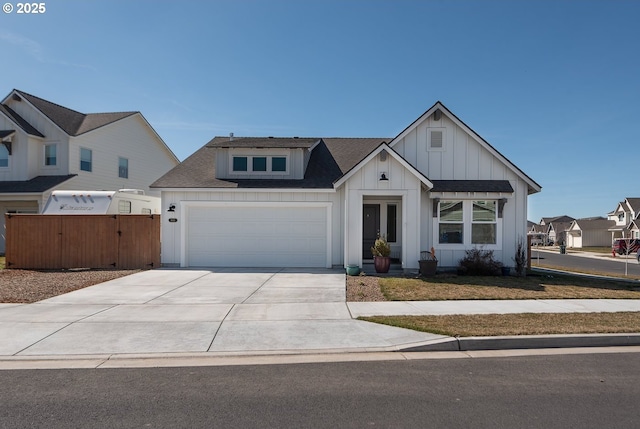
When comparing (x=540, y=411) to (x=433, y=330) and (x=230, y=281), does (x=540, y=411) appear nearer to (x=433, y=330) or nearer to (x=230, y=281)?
(x=433, y=330)

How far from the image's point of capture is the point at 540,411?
447 centimetres

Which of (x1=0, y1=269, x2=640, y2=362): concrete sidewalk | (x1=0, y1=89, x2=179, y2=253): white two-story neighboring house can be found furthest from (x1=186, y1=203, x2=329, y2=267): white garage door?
(x1=0, y1=89, x2=179, y2=253): white two-story neighboring house

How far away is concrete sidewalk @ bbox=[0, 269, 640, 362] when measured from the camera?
6.63 metres

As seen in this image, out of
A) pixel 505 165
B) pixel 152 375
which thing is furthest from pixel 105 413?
pixel 505 165

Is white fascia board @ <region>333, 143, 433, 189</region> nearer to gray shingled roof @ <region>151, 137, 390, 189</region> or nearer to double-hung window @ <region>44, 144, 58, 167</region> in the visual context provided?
gray shingled roof @ <region>151, 137, 390, 189</region>

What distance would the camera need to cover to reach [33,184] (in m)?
23.0

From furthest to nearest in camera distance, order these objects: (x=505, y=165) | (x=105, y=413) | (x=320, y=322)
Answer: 1. (x=505, y=165)
2. (x=320, y=322)
3. (x=105, y=413)

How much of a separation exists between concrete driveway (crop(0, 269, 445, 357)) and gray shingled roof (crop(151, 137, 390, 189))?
17.9 feet

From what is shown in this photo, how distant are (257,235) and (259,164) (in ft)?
10.5

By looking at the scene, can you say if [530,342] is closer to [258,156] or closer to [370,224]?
[370,224]

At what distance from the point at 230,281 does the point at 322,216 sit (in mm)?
4957

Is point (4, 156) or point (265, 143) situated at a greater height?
point (4, 156)

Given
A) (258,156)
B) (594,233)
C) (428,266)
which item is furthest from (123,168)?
(594,233)

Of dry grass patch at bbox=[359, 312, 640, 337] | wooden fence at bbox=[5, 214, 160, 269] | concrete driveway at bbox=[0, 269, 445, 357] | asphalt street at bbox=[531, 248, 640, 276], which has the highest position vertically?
wooden fence at bbox=[5, 214, 160, 269]
